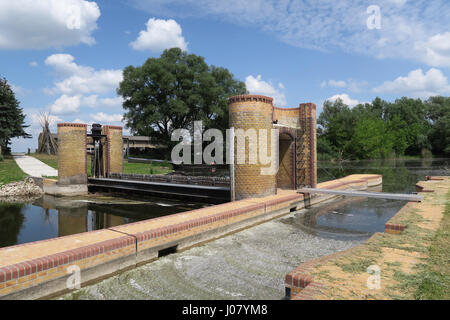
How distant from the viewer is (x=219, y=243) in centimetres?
696

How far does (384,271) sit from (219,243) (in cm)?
402

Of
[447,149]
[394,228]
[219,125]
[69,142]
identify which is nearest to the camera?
[394,228]

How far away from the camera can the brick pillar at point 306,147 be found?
13.1 meters

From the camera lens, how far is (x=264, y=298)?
407cm

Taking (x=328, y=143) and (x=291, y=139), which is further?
(x=328, y=143)

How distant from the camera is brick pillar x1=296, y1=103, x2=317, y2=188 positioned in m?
13.1

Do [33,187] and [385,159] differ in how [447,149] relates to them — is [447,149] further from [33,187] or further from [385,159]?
[33,187]

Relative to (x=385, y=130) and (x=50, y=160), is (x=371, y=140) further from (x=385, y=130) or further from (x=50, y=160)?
(x=50, y=160)

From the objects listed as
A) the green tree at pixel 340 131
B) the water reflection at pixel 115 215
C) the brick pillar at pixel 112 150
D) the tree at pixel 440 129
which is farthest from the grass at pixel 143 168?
the tree at pixel 440 129

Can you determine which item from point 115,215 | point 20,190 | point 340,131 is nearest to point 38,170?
point 20,190

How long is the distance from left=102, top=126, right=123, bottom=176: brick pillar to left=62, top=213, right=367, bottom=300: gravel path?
14.8 m

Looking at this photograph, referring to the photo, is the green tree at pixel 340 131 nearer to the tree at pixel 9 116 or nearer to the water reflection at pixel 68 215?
the water reflection at pixel 68 215
